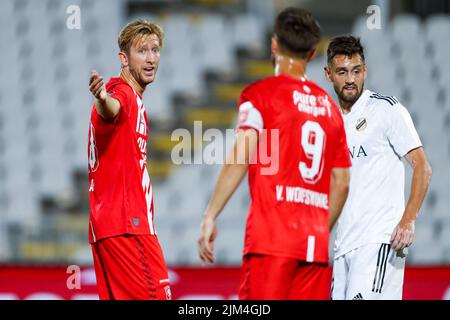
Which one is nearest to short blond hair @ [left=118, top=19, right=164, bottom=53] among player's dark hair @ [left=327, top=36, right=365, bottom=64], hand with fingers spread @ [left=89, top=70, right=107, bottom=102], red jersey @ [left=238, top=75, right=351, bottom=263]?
hand with fingers spread @ [left=89, top=70, right=107, bottom=102]

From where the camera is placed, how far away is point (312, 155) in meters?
4.20

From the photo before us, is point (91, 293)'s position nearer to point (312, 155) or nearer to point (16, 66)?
point (312, 155)

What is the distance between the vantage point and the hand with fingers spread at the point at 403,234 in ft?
16.6

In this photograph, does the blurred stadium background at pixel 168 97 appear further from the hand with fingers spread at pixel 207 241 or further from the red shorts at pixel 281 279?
the hand with fingers spread at pixel 207 241

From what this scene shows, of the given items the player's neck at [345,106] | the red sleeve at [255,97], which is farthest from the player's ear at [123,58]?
the player's neck at [345,106]

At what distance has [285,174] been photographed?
4.15m

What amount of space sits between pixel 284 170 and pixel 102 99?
1.04 meters

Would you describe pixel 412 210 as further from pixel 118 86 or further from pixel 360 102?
pixel 118 86

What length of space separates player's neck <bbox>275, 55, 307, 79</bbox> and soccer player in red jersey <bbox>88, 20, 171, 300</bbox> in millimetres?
955

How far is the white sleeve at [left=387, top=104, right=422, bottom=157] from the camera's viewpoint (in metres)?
5.25

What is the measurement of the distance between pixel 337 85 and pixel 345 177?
1161 millimetres

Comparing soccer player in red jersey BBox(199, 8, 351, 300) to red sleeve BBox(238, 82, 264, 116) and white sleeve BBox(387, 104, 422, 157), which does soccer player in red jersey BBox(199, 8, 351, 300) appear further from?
white sleeve BBox(387, 104, 422, 157)

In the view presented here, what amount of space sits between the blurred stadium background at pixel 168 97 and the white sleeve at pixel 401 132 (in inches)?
195
